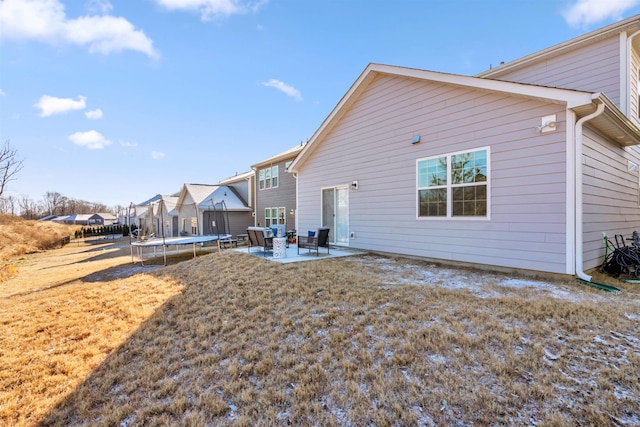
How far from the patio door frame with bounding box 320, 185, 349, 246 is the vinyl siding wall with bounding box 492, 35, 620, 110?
6.48 m

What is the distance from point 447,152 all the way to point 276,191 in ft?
38.4

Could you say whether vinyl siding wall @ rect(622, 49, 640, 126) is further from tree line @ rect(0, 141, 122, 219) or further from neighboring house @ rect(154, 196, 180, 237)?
tree line @ rect(0, 141, 122, 219)

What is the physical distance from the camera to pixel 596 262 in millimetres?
5859

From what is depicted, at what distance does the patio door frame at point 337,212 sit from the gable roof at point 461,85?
203cm

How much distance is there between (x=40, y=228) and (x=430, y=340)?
102 ft

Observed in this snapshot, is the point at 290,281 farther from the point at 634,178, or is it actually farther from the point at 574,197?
the point at 634,178

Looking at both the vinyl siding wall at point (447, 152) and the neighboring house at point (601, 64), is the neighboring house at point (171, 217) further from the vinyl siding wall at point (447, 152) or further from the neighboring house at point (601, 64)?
the neighboring house at point (601, 64)

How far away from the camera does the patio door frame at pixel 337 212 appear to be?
9.54 metres

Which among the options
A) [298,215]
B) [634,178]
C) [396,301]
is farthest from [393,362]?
[634,178]

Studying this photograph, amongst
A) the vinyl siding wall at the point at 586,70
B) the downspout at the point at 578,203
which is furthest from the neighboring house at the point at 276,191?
the downspout at the point at 578,203

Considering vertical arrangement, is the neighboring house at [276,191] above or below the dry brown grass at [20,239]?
above

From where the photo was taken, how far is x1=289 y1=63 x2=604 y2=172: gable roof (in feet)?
15.8

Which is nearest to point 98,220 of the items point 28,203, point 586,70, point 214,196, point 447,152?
point 28,203

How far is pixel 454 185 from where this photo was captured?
6.55m
